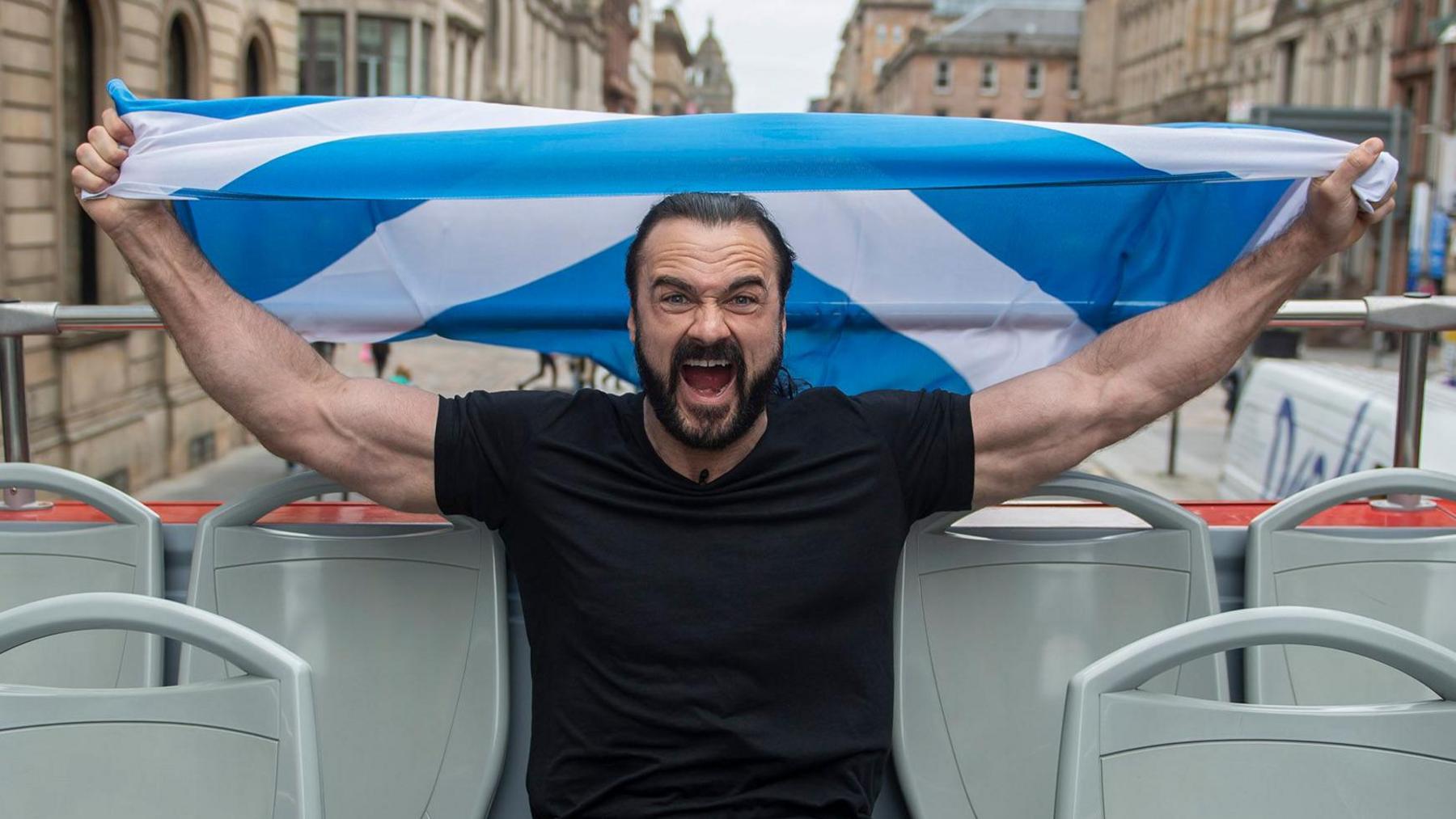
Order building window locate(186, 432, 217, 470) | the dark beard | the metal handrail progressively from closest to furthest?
the dark beard
the metal handrail
building window locate(186, 432, 217, 470)

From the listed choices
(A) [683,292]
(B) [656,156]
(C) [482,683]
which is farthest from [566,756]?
(B) [656,156]

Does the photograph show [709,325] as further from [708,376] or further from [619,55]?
[619,55]

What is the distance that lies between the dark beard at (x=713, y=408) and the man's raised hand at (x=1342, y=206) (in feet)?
4.07

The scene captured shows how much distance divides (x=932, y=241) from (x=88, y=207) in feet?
6.58

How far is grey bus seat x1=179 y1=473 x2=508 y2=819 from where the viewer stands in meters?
2.99

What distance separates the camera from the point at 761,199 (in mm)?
3645

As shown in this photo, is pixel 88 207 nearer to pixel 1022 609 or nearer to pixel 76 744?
pixel 76 744

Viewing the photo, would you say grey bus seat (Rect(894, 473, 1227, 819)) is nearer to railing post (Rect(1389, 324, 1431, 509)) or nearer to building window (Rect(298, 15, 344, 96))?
railing post (Rect(1389, 324, 1431, 509))

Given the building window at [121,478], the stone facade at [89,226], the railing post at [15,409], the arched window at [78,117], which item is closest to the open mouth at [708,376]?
the railing post at [15,409]

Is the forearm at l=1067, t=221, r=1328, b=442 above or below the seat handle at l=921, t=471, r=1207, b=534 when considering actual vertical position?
above

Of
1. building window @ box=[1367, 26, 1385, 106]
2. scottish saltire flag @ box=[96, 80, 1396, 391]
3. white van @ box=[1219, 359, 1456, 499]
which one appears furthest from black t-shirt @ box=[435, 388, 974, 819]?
A: building window @ box=[1367, 26, 1385, 106]

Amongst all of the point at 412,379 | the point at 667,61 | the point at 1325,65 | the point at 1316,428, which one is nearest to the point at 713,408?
the point at 1316,428

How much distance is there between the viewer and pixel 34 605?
2045mm

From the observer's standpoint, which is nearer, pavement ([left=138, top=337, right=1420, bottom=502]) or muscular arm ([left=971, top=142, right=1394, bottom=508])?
muscular arm ([left=971, top=142, right=1394, bottom=508])
